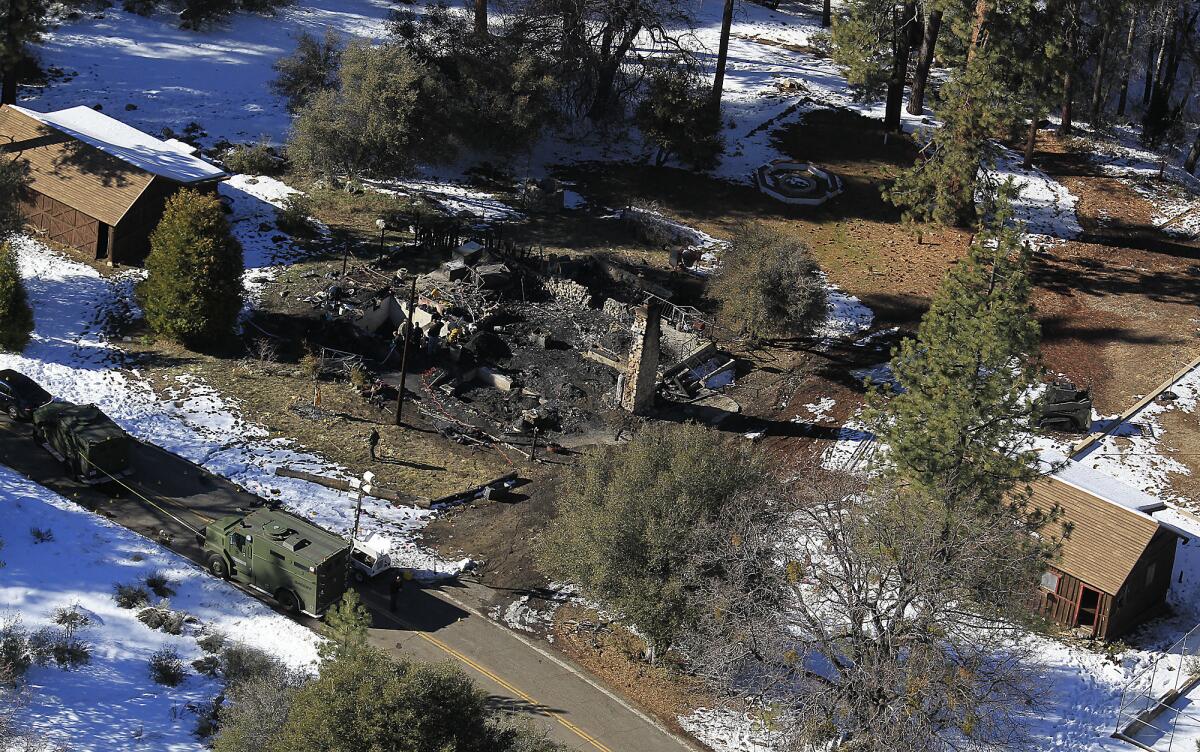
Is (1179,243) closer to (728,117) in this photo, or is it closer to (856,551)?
(728,117)

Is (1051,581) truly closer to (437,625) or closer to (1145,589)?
(1145,589)

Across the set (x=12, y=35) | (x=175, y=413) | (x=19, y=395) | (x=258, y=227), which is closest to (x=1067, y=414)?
(x=175, y=413)

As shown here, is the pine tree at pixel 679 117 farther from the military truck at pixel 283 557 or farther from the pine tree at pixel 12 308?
the military truck at pixel 283 557

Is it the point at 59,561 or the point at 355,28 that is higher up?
the point at 355,28

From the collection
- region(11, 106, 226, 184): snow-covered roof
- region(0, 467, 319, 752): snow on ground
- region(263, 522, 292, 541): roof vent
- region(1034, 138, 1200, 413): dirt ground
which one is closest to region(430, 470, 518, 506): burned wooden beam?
region(263, 522, 292, 541): roof vent

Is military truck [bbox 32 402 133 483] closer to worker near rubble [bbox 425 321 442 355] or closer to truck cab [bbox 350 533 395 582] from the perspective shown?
truck cab [bbox 350 533 395 582]

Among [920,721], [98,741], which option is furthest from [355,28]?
[920,721]
